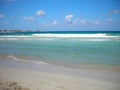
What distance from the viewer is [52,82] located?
306 centimetres

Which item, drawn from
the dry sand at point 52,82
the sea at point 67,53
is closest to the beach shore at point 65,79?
the dry sand at point 52,82

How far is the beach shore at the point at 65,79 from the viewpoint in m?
2.85

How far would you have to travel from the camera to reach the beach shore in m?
2.85

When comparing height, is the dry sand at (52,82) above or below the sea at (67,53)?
below

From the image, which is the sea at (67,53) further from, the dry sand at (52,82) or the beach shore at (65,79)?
the dry sand at (52,82)

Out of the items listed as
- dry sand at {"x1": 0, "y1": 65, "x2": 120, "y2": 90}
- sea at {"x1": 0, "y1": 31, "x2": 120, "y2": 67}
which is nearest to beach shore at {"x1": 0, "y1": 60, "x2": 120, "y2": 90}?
dry sand at {"x1": 0, "y1": 65, "x2": 120, "y2": 90}

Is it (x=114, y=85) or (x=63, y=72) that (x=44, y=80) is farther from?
(x=114, y=85)

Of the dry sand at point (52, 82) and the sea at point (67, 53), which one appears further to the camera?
the sea at point (67, 53)

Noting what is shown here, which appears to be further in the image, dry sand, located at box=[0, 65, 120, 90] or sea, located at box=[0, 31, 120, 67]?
sea, located at box=[0, 31, 120, 67]

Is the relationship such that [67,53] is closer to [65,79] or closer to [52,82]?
[65,79]

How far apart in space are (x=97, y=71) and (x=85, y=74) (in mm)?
381

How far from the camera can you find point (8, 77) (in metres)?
3.38

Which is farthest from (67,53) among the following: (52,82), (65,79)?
(52,82)

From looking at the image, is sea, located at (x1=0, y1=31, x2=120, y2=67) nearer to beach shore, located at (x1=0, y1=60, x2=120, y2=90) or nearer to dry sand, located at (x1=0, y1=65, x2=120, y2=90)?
beach shore, located at (x1=0, y1=60, x2=120, y2=90)
